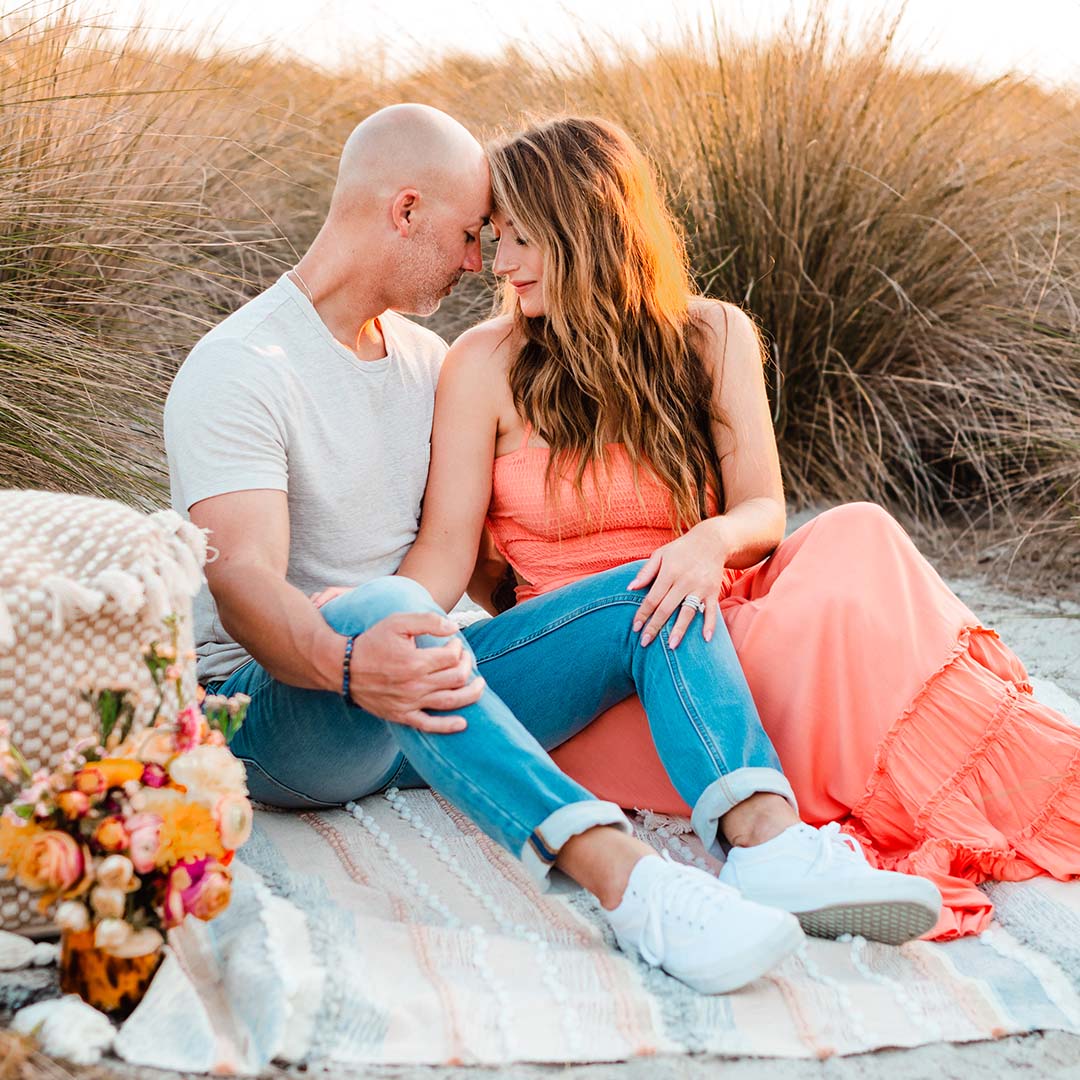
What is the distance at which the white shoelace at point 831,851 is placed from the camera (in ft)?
5.75

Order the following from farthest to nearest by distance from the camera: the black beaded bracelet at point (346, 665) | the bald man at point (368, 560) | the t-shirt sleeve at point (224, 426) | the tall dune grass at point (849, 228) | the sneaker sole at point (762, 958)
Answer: the tall dune grass at point (849, 228), the t-shirt sleeve at point (224, 426), the black beaded bracelet at point (346, 665), the bald man at point (368, 560), the sneaker sole at point (762, 958)

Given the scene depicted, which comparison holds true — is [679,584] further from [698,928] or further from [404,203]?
[404,203]

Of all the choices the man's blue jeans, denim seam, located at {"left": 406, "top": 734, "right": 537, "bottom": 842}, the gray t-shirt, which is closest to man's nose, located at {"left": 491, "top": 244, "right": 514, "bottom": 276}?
the gray t-shirt

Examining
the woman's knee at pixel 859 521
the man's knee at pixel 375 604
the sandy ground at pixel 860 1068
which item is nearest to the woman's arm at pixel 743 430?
the woman's knee at pixel 859 521

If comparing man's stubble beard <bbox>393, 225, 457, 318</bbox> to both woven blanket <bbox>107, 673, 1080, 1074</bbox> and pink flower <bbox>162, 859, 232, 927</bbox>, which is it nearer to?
woven blanket <bbox>107, 673, 1080, 1074</bbox>

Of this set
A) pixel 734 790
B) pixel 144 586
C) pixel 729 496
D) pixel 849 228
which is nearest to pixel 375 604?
pixel 144 586

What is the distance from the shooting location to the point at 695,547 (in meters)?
2.07

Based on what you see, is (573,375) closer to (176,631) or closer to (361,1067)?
(176,631)

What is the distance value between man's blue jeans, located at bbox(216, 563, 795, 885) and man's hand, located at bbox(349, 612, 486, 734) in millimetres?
25

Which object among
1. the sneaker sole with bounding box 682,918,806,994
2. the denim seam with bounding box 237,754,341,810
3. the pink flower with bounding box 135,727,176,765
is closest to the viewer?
the pink flower with bounding box 135,727,176,765

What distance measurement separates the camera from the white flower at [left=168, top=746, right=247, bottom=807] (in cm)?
144

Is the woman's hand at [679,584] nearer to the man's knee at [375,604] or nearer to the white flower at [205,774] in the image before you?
the man's knee at [375,604]

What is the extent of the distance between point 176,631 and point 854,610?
104 centimetres

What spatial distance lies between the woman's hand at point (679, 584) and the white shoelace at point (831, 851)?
1.11 feet
